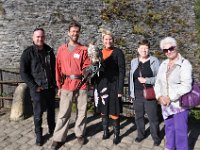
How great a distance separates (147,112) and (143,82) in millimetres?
531

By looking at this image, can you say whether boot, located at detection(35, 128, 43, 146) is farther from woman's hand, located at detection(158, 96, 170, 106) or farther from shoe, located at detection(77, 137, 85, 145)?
woman's hand, located at detection(158, 96, 170, 106)

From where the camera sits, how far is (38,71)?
18.1ft

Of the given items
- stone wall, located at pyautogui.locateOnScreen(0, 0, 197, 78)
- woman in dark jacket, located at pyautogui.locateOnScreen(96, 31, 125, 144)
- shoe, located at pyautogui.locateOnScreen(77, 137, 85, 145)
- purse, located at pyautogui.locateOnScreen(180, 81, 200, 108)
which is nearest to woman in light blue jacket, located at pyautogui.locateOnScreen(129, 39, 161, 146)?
woman in dark jacket, located at pyautogui.locateOnScreen(96, 31, 125, 144)

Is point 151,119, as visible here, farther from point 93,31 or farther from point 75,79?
point 93,31

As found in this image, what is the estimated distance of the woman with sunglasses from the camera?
14.9ft

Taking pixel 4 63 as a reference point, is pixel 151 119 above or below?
below

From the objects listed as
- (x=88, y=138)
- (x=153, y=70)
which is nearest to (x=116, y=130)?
(x=88, y=138)

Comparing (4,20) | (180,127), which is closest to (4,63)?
(4,20)

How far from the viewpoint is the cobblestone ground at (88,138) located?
553cm

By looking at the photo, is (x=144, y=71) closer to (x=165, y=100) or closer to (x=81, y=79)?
(x=165, y=100)

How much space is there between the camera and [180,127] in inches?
188

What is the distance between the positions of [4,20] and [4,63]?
159cm

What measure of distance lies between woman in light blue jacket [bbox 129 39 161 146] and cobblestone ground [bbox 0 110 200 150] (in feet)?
1.12

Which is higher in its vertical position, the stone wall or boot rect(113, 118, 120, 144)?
the stone wall
